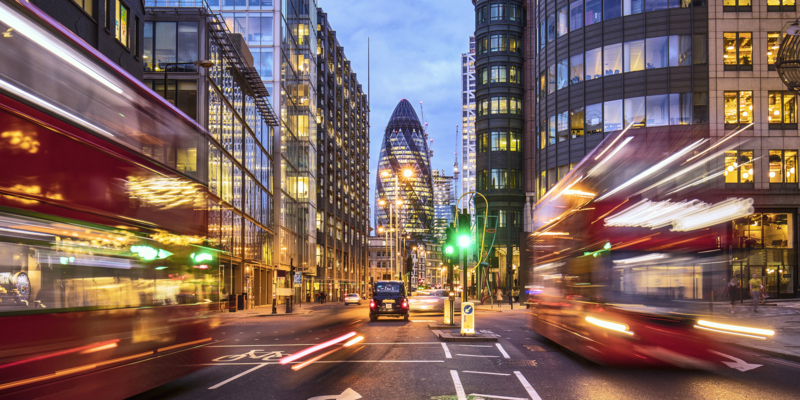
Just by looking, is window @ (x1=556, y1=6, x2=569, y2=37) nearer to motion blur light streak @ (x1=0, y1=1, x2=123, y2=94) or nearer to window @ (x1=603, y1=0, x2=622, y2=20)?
window @ (x1=603, y1=0, x2=622, y2=20)

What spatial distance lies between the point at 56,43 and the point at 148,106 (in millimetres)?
2338

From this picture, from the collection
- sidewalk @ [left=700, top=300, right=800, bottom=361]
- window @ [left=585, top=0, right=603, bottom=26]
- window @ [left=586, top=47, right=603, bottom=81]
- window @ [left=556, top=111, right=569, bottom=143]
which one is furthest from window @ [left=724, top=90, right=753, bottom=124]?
sidewalk @ [left=700, top=300, right=800, bottom=361]

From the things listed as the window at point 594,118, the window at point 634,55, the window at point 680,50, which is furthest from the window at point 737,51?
the window at point 594,118

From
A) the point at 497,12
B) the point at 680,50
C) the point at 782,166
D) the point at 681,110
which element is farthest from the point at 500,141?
the point at 782,166

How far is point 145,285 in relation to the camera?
8.70 meters

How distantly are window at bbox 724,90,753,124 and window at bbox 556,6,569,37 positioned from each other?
12462 mm

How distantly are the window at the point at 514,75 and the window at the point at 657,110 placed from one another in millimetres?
30110

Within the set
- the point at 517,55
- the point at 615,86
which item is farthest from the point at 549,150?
the point at 517,55

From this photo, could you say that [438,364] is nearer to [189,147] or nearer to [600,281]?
[600,281]

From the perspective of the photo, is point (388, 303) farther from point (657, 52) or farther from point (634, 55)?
point (657, 52)

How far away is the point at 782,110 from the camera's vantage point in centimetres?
4203

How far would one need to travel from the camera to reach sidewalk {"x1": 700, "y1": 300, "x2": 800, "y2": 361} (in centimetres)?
1005

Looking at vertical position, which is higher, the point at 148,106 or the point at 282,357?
the point at 148,106

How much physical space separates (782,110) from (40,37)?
45.6 m
